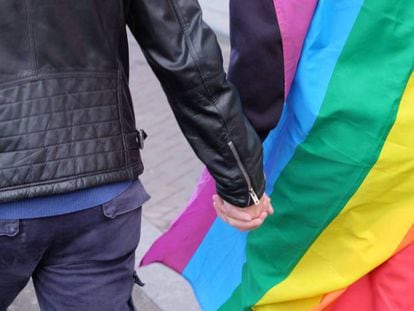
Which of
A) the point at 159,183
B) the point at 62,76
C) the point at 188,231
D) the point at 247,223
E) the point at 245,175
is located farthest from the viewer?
the point at 159,183

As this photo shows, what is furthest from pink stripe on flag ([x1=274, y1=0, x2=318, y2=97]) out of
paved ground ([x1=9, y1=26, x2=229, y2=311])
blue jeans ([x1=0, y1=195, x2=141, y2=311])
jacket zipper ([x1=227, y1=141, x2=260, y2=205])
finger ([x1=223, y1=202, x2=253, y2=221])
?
paved ground ([x1=9, y1=26, x2=229, y2=311])

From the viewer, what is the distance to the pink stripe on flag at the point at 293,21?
175 cm

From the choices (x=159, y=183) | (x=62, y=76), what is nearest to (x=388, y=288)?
(x=62, y=76)

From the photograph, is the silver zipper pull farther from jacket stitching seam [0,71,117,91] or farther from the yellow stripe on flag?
jacket stitching seam [0,71,117,91]

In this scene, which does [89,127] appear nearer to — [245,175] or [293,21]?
[245,175]

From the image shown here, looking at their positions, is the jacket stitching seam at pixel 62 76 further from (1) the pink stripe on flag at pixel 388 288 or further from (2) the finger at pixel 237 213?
(1) the pink stripe on flag at pixel 388 288

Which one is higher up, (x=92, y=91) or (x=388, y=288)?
(x=92, y=91)

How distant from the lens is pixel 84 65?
161 centimetres

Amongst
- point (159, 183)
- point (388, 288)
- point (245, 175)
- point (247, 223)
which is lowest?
point (159, 183)

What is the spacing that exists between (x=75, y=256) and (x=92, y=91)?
1.30 feet

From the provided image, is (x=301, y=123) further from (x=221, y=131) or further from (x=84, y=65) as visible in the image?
(x=84, y=65)

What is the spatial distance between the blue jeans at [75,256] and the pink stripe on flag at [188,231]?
0.46 m

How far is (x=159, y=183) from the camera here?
4125mm

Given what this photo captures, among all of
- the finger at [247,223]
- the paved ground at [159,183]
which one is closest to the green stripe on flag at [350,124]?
the finger at [247,223]
